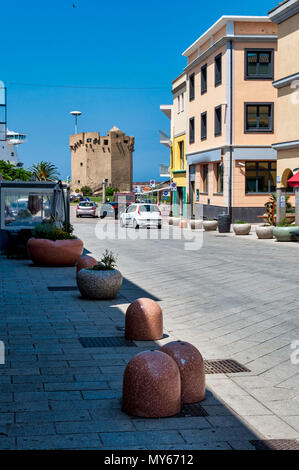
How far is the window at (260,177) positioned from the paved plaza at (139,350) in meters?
22.6

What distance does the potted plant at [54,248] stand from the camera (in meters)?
15.8

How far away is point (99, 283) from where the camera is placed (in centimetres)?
1055

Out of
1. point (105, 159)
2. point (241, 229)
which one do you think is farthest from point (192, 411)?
point (105, 159)

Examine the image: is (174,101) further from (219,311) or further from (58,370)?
(58,370)

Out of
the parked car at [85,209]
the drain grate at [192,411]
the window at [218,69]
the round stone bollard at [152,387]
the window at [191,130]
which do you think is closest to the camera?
the round stone bollard at [152,387]

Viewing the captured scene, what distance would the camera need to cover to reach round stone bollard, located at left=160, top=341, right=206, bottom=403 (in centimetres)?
533

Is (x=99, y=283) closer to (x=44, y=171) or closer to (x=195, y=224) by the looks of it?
(x=195, y=224)

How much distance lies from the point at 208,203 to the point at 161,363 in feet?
121

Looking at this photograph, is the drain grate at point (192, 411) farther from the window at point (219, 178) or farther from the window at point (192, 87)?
the window at point (192, 87)

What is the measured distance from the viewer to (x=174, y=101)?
53094 mm

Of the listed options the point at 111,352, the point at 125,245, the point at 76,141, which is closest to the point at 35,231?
the point at 125,245

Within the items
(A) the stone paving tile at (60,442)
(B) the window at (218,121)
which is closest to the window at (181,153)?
(B) the window at (218,121)

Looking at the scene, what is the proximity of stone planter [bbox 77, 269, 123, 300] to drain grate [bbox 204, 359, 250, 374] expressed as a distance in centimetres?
393

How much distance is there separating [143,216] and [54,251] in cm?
2065
